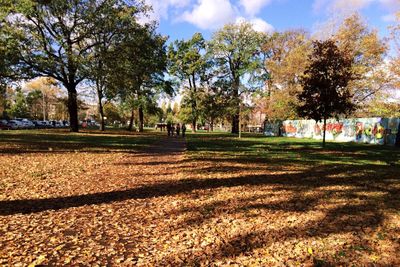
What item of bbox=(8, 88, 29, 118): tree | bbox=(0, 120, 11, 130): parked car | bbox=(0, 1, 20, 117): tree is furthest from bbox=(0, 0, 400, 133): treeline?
bbox=(8, 88, 29, 118): tree

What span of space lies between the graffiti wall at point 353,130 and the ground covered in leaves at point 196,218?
56.4 feet

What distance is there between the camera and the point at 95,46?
29.5m

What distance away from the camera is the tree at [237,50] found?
49.7m

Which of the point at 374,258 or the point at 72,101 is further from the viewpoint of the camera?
the point at 72,101

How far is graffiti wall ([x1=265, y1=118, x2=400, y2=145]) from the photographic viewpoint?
25.8 metres

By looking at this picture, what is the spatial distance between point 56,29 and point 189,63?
28.9 meters

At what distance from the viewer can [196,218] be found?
5.94 meters

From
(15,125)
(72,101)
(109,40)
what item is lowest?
(15,125)

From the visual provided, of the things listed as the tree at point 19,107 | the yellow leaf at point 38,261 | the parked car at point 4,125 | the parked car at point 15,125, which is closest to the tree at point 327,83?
the yellow leaf at point 38,261

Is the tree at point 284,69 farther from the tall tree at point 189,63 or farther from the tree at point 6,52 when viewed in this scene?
the tree at point 6,52

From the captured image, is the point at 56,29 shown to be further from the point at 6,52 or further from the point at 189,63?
the point at 189,63

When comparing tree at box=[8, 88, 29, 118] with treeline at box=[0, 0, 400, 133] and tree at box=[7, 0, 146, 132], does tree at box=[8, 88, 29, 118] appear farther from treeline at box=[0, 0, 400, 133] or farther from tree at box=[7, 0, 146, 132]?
tree at box=[7, 0, 146, 132]

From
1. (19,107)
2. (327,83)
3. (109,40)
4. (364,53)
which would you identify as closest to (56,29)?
(109,40)

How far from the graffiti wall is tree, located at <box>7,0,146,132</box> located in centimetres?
2292
